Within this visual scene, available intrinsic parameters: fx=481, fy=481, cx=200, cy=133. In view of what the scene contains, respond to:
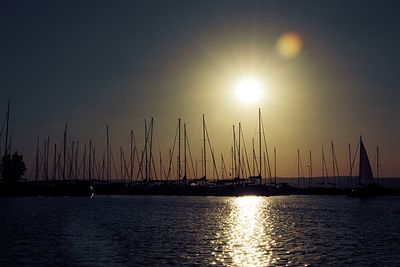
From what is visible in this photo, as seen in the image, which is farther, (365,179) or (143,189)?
(143,189)

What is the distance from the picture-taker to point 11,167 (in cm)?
13338

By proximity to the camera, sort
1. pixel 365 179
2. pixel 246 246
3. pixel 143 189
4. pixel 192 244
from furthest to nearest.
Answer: pixel 143 189, pixel 365 179, pixel 192 244, pixel 246 246

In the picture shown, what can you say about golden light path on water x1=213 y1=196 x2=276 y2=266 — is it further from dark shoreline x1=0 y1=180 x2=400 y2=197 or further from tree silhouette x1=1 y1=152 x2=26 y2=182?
tree silhouette x1=1 y1=152 x2=26 y2=182

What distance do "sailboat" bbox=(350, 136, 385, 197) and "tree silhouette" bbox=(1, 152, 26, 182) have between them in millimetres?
94273

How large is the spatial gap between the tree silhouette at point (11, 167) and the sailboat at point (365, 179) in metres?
94.3

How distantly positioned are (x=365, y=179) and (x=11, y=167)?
98.1 metres

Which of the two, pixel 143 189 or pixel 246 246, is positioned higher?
pixel 143 189

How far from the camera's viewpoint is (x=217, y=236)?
43281 mm

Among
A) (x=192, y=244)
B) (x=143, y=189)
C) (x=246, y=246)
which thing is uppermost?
(x=143, y=189)

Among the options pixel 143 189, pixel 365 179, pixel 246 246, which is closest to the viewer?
pixel 246 246

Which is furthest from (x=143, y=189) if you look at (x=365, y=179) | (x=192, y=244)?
(x=192, y=244)

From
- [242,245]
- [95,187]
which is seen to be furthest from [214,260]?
[95,187]

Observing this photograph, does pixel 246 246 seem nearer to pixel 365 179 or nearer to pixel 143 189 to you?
pixel 365 179

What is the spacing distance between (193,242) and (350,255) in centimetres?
1233
